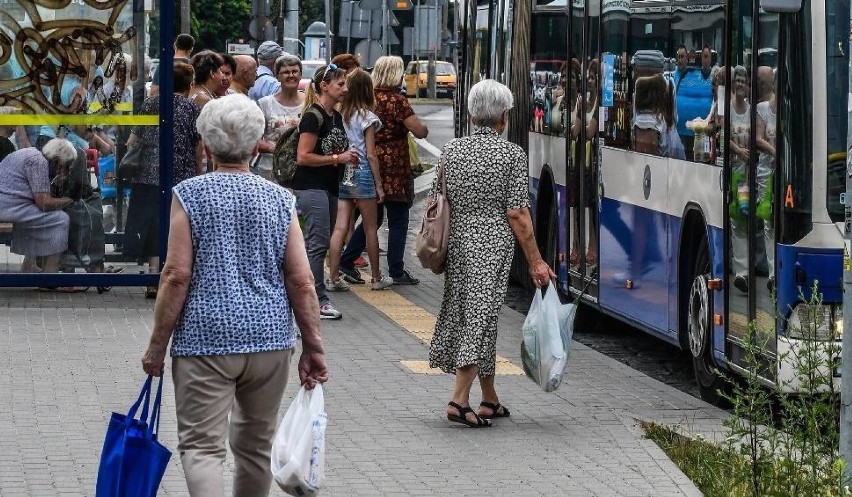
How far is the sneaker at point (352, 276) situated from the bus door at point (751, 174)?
19.5 feet

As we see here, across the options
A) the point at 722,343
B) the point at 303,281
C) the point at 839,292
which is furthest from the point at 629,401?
the point at 303,281

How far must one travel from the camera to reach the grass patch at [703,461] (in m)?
7.18

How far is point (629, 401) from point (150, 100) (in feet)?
14.2

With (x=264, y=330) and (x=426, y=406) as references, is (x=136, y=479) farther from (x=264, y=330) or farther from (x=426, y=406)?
(x=426, y=406)

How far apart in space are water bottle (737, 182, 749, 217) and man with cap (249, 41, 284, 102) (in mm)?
6692

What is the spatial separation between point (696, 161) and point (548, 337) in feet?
5.54

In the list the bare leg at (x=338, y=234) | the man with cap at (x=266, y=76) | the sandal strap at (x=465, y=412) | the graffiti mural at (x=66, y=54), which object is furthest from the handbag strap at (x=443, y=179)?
the man with cap at (x=266, y=76)

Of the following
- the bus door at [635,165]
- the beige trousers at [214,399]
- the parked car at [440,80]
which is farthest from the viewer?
the parked car at [440,80]

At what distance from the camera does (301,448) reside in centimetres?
587

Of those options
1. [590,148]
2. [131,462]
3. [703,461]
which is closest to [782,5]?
[703,461]

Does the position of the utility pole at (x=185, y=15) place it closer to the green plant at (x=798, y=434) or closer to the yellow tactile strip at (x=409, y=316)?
the yellow tactile strip at (x=409, y=316)

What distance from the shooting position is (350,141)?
13734 mm

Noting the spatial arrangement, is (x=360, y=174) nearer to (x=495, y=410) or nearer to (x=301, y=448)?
(x=495, y=410)

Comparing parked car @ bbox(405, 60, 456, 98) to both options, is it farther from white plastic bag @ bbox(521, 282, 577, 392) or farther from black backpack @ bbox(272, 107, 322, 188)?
white plastic bag @ bbox(521, 282, 577, 392)
